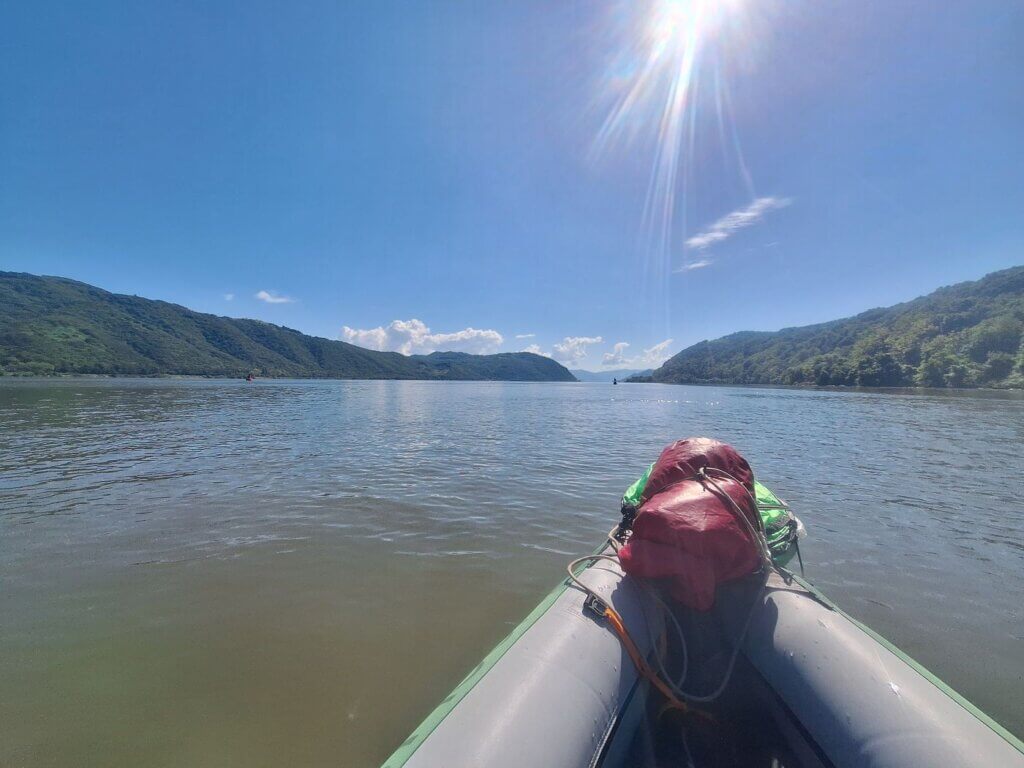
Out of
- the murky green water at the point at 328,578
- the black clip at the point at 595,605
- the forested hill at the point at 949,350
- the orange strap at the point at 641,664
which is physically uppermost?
the forested hill at the point at 949,350

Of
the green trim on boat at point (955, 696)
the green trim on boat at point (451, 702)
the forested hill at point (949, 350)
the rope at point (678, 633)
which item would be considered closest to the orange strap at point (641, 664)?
the rope at point (678, 633)

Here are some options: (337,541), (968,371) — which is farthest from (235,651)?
(968,371)

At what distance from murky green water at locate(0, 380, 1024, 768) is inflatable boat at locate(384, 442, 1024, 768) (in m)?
1.57

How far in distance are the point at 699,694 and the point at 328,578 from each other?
4.95m

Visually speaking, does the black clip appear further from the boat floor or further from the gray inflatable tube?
the boat floor

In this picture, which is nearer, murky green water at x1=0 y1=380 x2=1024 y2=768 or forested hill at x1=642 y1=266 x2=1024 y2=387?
murky green water at x1=0 y1=380 x2=1024 y2=768

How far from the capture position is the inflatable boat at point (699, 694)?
231 centimetres

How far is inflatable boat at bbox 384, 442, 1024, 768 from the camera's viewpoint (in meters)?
2.31

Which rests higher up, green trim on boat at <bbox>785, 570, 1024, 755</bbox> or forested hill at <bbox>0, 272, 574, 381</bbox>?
forested hill at <bbox>0, 272, 574, 381</bbox>

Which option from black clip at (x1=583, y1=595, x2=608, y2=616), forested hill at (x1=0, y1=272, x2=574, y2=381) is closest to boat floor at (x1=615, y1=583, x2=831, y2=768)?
black clip at (x1=583, y1=595, x2=608, y2=616)

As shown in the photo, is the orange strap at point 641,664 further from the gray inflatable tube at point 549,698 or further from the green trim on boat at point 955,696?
the green trim on boat at point 955,696

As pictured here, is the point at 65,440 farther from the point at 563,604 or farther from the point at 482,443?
the point at 563,604

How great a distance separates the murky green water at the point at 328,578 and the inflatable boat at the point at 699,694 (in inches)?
62.0

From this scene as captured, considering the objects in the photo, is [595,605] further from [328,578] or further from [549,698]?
[328,578]
